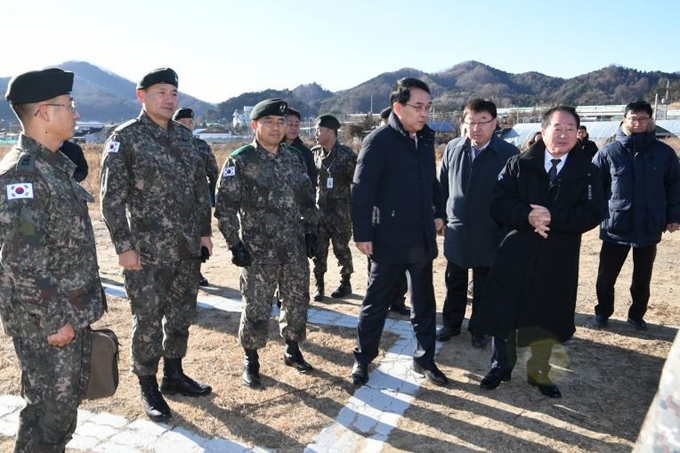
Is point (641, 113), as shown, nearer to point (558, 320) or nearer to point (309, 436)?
point (558, 320)

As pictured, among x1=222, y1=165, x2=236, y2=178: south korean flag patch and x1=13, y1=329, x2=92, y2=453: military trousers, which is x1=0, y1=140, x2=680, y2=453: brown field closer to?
x1=13, y1=329, x2=92, y2=453: military trousers

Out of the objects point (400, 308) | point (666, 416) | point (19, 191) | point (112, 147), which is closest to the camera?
point (666, 416)

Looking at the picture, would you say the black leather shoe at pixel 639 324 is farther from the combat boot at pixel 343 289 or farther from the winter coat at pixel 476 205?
the combat boot at pixel 343 289

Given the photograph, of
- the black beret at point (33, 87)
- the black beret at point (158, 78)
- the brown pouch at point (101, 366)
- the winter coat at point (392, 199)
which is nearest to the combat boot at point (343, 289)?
the winter coat at point (392, 199)

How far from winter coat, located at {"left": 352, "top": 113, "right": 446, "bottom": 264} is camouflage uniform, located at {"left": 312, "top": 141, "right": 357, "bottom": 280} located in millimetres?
2186

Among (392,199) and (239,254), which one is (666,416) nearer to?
(392,199)

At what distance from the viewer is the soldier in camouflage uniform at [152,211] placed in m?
3.24

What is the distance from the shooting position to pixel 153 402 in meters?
3.42

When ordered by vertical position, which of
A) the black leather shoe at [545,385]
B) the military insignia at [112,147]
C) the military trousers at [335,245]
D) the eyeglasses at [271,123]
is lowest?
the black leather shoe at [545,385]

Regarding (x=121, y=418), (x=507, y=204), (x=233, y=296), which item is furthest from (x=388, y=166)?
(x=233, y=296)

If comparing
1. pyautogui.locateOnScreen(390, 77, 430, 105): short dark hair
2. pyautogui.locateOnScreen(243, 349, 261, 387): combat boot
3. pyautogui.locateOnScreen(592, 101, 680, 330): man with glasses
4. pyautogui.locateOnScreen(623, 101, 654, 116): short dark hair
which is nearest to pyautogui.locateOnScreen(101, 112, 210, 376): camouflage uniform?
pyautogui.locateOnScreen(243, 349, 261, 387): combat boot

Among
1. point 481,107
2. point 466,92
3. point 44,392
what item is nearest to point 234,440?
point 44,392

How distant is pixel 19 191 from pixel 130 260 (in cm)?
99

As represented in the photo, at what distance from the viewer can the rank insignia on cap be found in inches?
88.5
